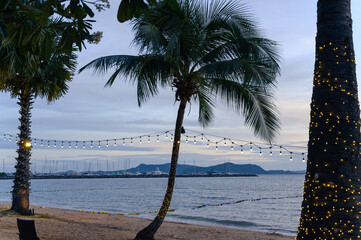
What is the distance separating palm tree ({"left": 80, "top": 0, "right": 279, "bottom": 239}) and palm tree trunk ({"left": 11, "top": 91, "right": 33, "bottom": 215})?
5967 millimetres

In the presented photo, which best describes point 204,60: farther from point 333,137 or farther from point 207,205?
point 207,205

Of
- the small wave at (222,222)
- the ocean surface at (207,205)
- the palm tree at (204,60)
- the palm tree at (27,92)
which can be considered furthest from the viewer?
the ocean surface at (207,205)

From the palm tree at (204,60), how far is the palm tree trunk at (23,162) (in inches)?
235

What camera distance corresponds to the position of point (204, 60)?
37.8ft

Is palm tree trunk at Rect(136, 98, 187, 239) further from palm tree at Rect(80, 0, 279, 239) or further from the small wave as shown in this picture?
the small wave

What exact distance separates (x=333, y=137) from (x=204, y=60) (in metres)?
6.62

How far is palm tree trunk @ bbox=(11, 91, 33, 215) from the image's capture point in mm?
15883

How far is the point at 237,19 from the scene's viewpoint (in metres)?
11.1

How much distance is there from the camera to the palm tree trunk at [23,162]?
15883 millimetres

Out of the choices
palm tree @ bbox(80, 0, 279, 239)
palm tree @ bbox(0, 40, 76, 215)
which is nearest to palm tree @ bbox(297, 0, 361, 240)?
palm tree @ bbox(80, 0, 279, 239)

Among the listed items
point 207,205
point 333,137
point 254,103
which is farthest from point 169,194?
point 207,205

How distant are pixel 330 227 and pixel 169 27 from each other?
296 inches

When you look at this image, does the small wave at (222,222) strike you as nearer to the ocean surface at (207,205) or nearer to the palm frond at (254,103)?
the ocean surface at (207,205)

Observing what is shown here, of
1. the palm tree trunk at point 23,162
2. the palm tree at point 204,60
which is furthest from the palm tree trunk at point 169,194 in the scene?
the palm tree trunk at point 23,162
